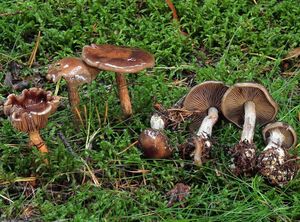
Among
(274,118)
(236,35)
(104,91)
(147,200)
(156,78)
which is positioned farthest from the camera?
(236,35)

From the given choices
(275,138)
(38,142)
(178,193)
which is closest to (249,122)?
(275,138)

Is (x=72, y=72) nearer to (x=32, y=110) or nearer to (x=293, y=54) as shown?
(x=32, y=110)

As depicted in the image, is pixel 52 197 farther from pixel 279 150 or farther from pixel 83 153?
pixel 279 150

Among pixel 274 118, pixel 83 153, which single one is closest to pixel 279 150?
pixel 274 118

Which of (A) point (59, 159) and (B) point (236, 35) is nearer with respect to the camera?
(A) point (59, 159)

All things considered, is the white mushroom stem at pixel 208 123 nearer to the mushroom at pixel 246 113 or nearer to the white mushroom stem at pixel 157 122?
the mushroom at pixel 246 113

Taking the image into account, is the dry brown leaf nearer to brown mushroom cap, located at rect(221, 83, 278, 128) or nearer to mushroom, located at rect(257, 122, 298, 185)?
brown mushroom cap, located at rect(221, 83, 278, 128)

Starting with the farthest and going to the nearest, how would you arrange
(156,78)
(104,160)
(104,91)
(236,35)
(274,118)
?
1. (236,35)
2. (156,78)
3. (104,91)
4. (274,118)
5. (104,160)
